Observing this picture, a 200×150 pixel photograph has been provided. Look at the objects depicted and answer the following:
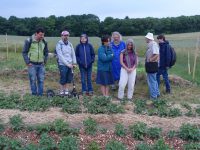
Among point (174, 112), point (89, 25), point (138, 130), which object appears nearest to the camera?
point (138, 130)

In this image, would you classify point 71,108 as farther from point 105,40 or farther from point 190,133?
point 105,40

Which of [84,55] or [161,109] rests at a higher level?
[84,55]

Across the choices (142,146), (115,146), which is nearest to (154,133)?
(142,146)

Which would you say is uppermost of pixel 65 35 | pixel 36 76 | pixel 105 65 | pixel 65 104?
pixel 65 35

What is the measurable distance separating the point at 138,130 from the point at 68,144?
130 cm

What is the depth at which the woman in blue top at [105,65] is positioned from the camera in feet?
38.7

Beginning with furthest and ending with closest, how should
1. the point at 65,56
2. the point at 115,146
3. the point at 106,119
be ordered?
the point at 65,56
the point at 106,119
the point at 115,146

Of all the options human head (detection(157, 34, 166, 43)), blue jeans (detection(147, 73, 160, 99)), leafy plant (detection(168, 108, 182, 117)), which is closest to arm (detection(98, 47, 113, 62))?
blue jeans (detection(147, 73, 160, 99))

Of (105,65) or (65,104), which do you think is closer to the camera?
(65,104)

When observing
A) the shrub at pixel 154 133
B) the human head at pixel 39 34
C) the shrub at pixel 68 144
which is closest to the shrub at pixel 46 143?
the shrub at pixel 68 144

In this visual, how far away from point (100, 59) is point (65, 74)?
94 cm

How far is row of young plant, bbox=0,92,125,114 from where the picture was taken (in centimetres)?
938

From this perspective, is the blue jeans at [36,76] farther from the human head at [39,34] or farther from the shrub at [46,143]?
the shrub at [46,143]

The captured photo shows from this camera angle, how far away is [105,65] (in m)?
12.1
